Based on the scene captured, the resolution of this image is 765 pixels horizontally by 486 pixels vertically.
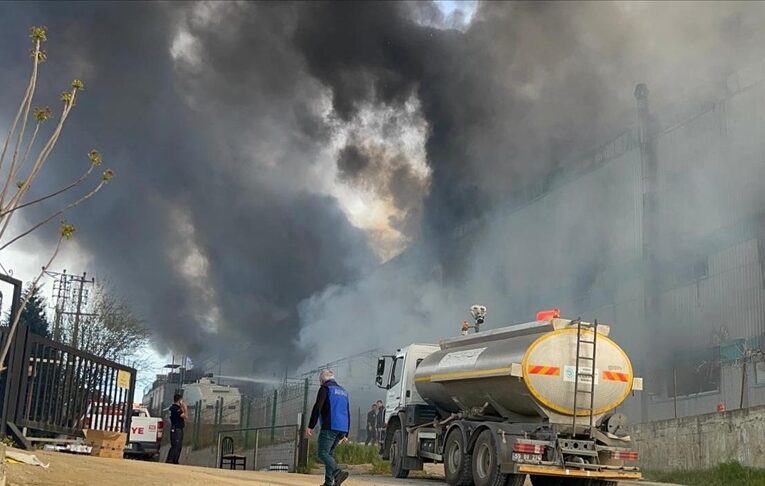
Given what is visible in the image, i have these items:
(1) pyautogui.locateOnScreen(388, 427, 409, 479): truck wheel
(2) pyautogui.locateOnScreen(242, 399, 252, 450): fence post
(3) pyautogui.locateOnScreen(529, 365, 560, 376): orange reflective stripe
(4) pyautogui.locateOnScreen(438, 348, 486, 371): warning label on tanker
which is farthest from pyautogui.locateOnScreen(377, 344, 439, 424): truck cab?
(2) pyautogui.locateOnScreen(242, 399, 252, 450): fence post

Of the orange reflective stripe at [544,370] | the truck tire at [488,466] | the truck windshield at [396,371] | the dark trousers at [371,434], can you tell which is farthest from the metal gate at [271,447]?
the orange reflective stripe at [544,370]

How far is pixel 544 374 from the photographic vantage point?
11.9 meters

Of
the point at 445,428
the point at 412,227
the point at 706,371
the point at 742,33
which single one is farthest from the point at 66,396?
the point at 412,227

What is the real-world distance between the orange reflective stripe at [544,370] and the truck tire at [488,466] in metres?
1.23

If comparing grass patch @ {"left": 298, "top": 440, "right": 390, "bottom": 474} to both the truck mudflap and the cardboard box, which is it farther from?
the truck mudflap

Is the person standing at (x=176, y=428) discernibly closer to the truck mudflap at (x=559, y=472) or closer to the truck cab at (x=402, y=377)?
the truck cab at (x=402, y=377)

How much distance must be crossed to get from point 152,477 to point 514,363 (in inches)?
205

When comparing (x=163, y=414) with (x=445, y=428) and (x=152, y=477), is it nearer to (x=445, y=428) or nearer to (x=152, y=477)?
(x=445, y=428)

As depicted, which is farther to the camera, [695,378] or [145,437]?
[695,378]

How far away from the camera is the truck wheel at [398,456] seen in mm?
15633

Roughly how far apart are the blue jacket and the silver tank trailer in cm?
311

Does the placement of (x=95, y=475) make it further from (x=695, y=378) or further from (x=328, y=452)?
(x=695, y=378)

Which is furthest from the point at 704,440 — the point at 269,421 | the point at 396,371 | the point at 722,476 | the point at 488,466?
the point at 269,421

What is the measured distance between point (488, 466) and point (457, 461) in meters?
0.99
